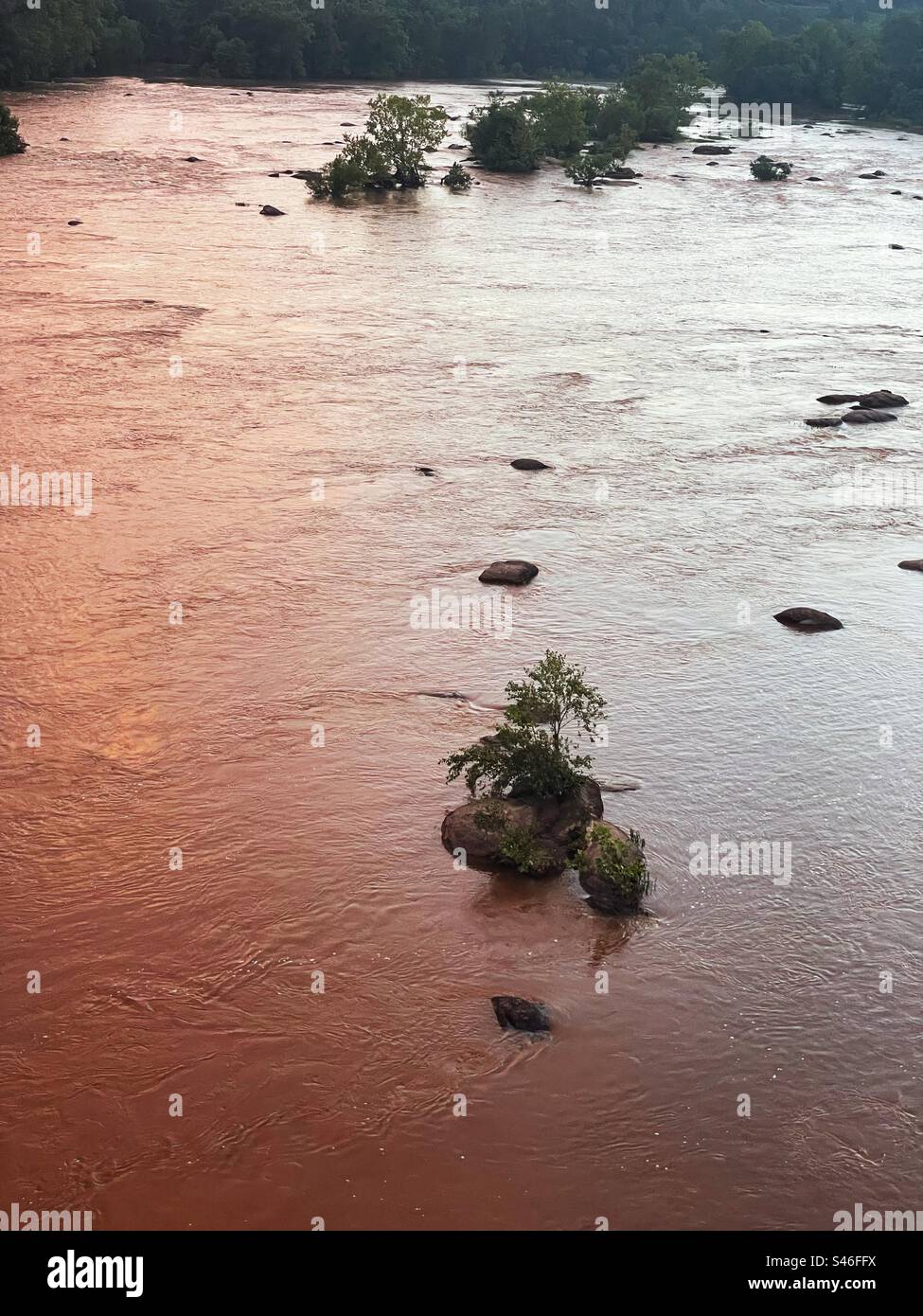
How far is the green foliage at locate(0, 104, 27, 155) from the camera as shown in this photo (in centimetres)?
4625

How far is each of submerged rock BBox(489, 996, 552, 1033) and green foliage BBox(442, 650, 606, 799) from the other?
2313mm

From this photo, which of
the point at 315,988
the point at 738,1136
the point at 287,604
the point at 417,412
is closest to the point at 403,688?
the point at 287,604

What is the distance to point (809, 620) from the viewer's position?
15.1m

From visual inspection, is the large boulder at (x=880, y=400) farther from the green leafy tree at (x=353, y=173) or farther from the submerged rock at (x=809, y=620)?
the green leafy tree at (x=353, y=173)

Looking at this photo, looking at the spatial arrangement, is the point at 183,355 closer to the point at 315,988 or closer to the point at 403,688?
the point at 403,688

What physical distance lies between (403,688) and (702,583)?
467 centimetres

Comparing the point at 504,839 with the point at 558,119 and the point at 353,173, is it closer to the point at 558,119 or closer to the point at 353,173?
the point at 353,173

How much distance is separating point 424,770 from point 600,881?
2.29m

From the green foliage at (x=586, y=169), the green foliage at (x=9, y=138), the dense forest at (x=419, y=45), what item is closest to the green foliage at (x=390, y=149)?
the green foliage at (x=586, y=169)

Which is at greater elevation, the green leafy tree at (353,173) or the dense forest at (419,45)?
the dense forest at (419,45)

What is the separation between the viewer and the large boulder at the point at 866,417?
2272 centimetres

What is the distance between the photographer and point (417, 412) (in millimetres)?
22094

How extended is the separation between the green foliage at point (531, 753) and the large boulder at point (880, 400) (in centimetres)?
1366

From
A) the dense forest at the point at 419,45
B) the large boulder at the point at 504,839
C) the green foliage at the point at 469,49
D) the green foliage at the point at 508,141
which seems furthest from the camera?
the dense forest at the point at 419,45
